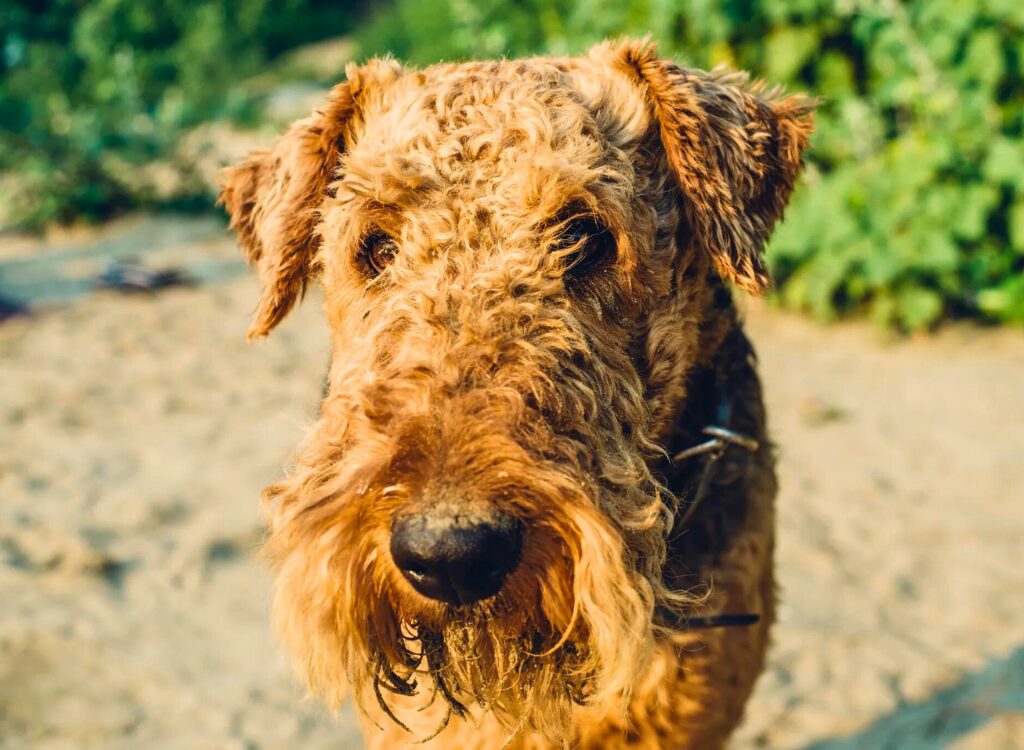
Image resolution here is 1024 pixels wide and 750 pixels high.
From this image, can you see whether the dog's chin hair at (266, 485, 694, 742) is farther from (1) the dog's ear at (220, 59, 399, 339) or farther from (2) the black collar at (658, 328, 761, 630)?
(1) the dog's ear at (220, 59, 399, 339)

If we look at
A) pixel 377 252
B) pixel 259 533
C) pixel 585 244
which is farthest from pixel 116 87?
pixel 585 244

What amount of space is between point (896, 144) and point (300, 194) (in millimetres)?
4196

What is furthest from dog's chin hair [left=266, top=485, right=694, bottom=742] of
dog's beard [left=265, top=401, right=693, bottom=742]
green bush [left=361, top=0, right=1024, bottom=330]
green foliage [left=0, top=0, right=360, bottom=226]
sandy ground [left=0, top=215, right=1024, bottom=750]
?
green foliage [left=0, top=0, right=360, bottom=226]

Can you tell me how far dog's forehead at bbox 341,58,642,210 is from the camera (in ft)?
6.17

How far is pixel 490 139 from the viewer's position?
1928 mm

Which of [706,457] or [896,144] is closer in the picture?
[706,457]

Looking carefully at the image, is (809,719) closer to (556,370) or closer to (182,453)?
(556,370)

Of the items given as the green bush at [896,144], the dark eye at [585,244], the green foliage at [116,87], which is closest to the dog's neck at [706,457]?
the dark eye at [585,244]

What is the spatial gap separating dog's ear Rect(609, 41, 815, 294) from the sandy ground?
133cm

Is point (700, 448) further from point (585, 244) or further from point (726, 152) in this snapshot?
point (726, 152)

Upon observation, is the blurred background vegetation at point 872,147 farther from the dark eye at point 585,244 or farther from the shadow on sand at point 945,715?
the dark eye at point 585,244

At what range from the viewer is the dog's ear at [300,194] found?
224cm

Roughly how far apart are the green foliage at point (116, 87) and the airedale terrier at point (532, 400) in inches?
244

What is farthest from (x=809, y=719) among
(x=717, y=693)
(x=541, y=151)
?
(x=541, y=151)
